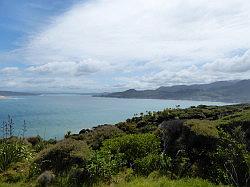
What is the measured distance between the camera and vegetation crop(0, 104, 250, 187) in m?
12.4

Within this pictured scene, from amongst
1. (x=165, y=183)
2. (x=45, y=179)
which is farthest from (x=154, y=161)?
(x=45, y=179)

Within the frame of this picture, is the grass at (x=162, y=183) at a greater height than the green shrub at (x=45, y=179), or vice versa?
the grass at (x=162, y=183)

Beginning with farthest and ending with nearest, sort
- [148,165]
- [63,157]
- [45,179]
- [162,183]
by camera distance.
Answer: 1. [63,157]
2. [148,165]
3. [45,179]
4. [162,183]

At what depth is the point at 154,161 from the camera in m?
13.6

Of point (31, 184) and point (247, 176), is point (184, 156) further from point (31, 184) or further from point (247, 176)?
point (31, 184)

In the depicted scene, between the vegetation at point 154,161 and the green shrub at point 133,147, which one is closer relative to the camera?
the vegetation at point 154,161

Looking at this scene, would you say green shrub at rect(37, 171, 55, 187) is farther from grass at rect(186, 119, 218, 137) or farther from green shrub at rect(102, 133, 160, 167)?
grass at rect(186, 119, 218, 137)

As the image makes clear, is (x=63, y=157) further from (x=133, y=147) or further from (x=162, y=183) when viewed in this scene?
(x=162, y=183)

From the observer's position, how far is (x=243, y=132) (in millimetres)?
13461

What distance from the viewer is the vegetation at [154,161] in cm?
1237

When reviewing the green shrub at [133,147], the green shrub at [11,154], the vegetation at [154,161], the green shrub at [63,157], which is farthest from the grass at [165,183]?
the green shrub at [11,154]

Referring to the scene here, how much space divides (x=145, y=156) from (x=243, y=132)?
136 inches

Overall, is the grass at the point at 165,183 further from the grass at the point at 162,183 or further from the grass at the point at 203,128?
the grass at the point at 203,128

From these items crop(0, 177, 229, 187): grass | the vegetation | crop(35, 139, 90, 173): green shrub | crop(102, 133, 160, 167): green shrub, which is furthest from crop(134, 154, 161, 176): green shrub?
crop(35, 139, 90, 173): green shrub
